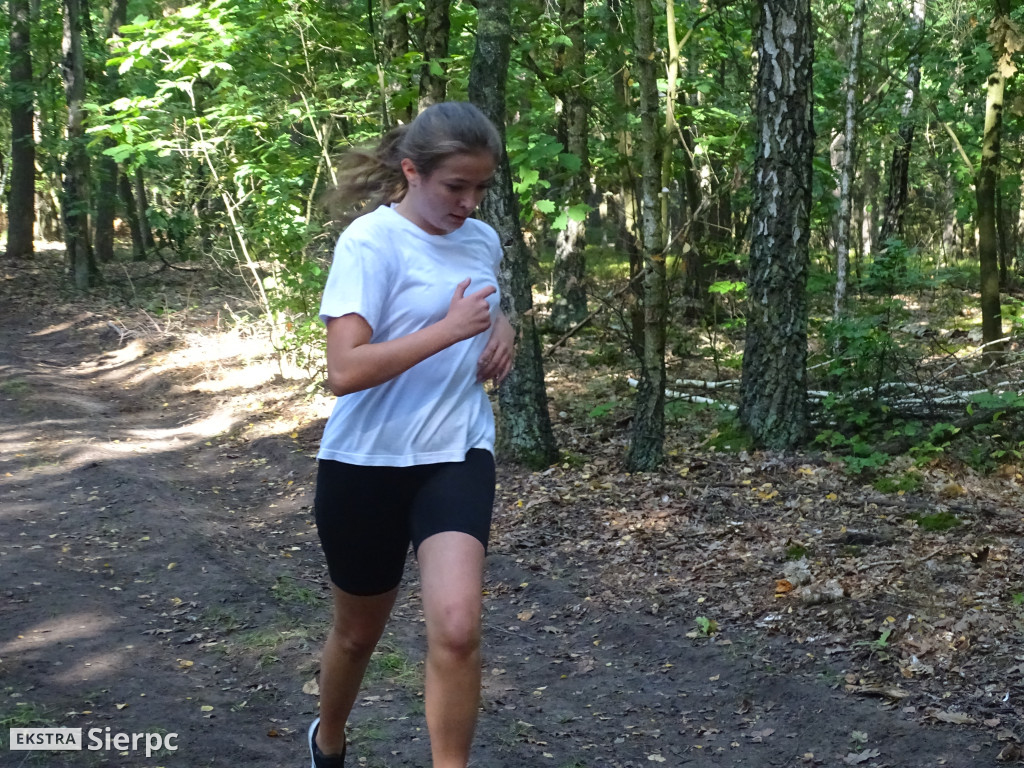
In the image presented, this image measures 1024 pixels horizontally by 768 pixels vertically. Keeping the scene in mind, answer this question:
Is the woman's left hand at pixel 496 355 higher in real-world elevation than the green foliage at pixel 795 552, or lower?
higher

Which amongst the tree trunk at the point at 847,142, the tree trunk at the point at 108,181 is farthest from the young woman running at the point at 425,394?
the tree trunk at the point at 108,181

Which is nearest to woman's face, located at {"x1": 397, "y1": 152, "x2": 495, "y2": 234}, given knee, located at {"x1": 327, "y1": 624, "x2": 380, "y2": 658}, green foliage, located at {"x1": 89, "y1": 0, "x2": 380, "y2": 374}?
knee, located at {"x1": 327, "y1": 624, "x2": 380, "y2": 658}

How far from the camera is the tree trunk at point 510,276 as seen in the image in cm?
745

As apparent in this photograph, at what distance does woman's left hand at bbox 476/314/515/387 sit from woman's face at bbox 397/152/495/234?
0.35 m

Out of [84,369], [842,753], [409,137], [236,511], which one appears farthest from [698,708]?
[84,369]

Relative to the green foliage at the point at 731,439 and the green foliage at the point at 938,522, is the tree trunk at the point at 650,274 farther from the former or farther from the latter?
the green foliage at the point at 938,522

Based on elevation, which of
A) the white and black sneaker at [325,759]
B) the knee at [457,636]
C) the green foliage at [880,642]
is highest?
the knee at [457,636]

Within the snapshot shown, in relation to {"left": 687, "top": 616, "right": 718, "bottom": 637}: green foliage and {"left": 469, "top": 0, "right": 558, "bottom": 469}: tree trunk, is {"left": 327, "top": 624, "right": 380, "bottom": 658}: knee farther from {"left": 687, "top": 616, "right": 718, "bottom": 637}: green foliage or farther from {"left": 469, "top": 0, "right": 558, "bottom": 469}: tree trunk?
{"left": 469, "top": 0, "right": 558, "bottom": 469}: tree trunk

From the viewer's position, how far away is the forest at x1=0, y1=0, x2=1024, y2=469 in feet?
24.5

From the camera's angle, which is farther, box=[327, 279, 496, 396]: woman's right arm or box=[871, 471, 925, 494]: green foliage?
box=[871, 471, 925, 494]: green foliage

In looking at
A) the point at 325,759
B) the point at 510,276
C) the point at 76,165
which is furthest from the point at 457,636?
the point at 76,165

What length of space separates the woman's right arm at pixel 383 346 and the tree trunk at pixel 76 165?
16123 millimetres

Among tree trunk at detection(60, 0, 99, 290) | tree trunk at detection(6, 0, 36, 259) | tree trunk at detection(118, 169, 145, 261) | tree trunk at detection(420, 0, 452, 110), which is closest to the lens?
tree trunk at detection(420, 0, 452, 110)

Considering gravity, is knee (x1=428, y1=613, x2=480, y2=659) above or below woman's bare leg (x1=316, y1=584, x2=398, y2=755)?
above
